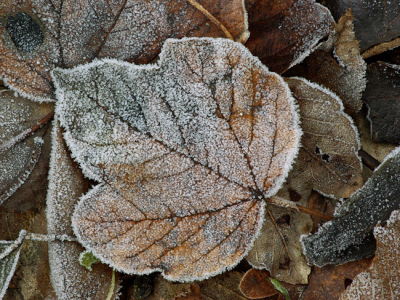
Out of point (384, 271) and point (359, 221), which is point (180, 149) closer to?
point (359, 221)

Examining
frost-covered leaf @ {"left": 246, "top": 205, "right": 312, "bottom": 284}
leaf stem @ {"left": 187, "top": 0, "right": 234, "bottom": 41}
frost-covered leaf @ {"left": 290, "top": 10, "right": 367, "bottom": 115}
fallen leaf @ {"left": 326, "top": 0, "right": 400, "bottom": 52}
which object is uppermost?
leaf stem @ {"left": 187, "top": 0, "right": 234, "bottom": 41}

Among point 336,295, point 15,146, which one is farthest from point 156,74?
point 336,295

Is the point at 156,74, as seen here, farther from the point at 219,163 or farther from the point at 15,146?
the point at 15,146

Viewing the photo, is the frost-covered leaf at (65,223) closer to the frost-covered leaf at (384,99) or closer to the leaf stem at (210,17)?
the leaf stem at (210,17)

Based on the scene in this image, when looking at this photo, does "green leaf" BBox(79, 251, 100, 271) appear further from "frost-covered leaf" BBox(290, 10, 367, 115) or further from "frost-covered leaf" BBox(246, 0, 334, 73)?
"frost-covered leaf" BBox(290, 10, 367, 115)

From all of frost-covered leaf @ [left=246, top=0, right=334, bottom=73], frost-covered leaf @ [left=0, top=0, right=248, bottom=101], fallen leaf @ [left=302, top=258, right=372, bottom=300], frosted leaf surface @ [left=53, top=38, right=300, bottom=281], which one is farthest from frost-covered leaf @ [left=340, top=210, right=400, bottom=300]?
frost-covered leaf @ [left=0, top=0, right=248, bottom=101]

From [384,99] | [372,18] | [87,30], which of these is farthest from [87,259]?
[372,18]
